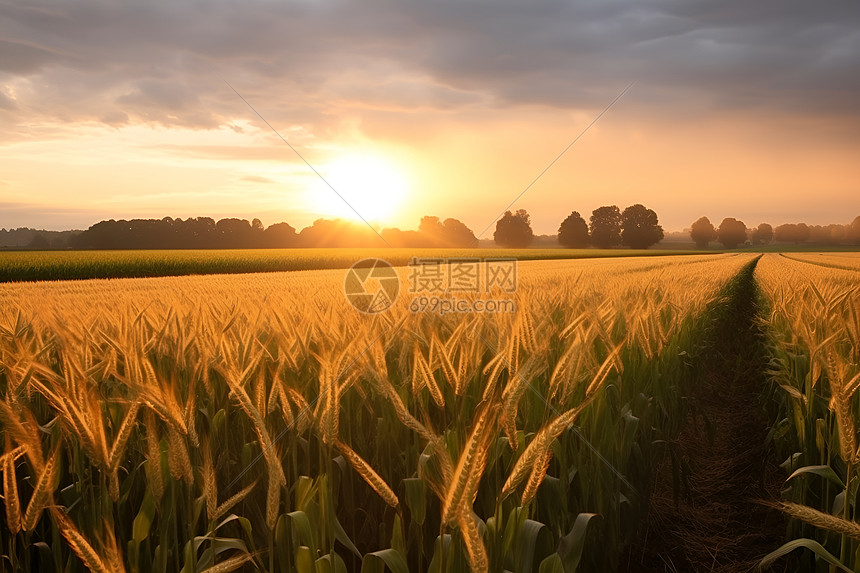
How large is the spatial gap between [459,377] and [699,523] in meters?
2.81

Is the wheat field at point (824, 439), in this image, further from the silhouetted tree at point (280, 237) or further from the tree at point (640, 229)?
the tree at point (640, 229)

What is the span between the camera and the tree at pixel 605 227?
106 meters

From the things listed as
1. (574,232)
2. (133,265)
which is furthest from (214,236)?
(574,232)

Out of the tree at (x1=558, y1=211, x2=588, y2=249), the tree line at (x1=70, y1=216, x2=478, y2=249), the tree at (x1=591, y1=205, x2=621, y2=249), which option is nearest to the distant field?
the tree line at (x1=70, y1=216, x2=478, y2=249)

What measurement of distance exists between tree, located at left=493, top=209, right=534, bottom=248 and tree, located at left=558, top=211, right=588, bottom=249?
69.3 ft

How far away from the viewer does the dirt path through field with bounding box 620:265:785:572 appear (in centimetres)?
336

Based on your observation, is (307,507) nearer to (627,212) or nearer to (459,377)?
(459,377)

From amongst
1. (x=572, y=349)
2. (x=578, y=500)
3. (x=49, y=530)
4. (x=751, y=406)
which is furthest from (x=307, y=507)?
(x=751, y=406)

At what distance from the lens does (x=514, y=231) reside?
7875cm

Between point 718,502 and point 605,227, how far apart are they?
10881 centimetres

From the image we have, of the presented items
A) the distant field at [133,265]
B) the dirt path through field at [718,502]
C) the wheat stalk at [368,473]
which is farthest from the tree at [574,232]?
the wheat stalk at [368,473]

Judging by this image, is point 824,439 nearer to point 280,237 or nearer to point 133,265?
point 133,265

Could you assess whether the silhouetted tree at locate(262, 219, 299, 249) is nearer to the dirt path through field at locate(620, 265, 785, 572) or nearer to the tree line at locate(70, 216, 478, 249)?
the tree line at locate(70, 216, 478, 249)

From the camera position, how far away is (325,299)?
5.60 meters
